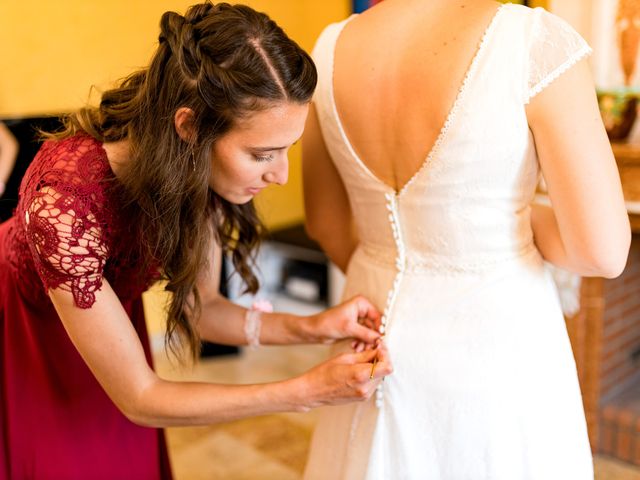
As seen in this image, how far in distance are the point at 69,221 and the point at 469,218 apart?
60cm

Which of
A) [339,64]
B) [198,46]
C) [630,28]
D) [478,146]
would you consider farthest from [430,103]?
[630,28]

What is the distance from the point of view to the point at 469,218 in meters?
1.08

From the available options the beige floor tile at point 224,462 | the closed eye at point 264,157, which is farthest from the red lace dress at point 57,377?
the beige floor tile at point 224,462

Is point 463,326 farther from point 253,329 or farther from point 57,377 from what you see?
point 57,377

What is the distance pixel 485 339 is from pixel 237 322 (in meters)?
0.50

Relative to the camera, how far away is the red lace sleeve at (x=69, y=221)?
998 millimetres

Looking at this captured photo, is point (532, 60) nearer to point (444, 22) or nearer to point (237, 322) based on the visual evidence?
point (444, 22)

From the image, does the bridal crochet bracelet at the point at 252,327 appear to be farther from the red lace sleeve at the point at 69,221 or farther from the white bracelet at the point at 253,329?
the red lace sleeve at the point at 69,221

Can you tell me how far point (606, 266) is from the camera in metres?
1.04

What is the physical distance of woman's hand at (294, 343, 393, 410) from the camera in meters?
1.02

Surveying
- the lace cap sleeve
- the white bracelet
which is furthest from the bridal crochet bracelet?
the lace cap sleeve

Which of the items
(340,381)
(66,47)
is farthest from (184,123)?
(66,47)

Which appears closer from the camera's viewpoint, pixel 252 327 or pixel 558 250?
pixel 558 250

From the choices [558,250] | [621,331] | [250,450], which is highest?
[558,250]
